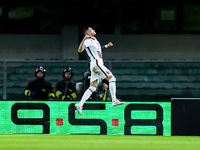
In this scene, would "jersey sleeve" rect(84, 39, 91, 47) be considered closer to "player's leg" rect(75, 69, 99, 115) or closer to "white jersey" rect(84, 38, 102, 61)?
"white jersey" rect(84, 38, 102, 61)

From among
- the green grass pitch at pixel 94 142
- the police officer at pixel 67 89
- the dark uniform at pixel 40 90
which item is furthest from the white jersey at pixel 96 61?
the dark uniform at pixel 40 90

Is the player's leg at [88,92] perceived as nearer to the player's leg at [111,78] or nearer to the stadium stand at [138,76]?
the player's leg at [111,78]

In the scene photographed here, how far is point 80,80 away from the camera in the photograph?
16844 mm

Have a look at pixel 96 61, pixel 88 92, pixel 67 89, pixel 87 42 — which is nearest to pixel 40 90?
pixel 67 89

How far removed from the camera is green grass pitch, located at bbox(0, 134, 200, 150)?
35.9 feet

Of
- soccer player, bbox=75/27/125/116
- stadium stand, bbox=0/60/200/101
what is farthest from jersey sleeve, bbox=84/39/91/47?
stadium stand, bbox=0/60/200/101

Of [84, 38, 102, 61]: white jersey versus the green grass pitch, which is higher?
[84, 38, 102, 61]: white jersey

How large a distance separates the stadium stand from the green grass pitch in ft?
10.9

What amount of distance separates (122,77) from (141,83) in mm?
518

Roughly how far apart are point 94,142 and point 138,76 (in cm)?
554

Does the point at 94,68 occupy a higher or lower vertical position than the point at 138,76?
higher

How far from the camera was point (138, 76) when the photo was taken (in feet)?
56.4

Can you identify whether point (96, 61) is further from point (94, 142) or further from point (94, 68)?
point (94, 142)

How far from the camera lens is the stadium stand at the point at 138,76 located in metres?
16.8
